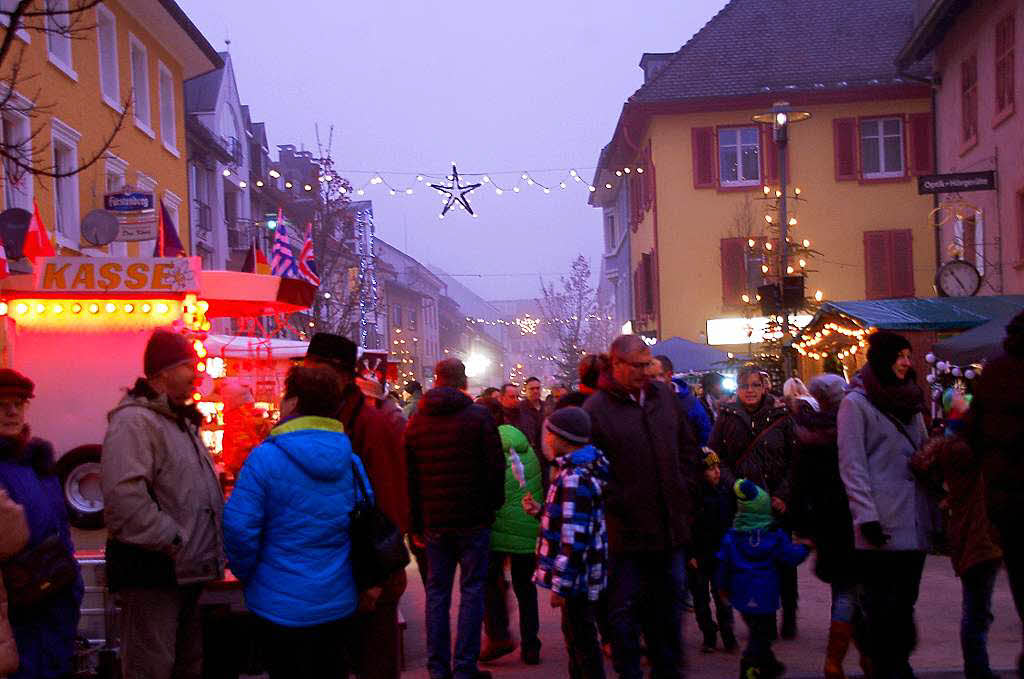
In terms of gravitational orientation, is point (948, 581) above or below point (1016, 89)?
below

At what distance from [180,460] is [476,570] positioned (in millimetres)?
2690

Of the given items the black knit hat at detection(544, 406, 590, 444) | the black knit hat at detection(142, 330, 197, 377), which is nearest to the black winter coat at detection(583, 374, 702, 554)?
the black knit hat at detection(544, 406, 590, 444)

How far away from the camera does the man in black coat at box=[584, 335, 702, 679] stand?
6.61 m

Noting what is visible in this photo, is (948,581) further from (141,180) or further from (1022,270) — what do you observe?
(141,180)

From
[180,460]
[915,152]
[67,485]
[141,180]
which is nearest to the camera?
[180,460]

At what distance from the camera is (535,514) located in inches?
298

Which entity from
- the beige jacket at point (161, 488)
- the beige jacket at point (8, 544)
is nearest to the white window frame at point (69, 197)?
the beige jacket at point (161, 488)

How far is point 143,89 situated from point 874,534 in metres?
21.1

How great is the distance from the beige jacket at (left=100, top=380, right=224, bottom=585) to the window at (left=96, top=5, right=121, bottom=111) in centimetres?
1805

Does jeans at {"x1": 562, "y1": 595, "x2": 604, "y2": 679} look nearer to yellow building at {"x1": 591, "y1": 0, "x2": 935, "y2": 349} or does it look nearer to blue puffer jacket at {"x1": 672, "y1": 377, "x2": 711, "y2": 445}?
blue puffer jacket at {"x1": 672, "y1": 377, "x2": 711, "y2": 445}

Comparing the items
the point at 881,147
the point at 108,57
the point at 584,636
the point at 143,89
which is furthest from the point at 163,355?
the point at 881,147

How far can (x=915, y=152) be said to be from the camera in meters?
32.3

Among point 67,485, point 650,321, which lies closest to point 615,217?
point 650,321

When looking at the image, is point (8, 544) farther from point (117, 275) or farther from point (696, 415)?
point (117, 275)
